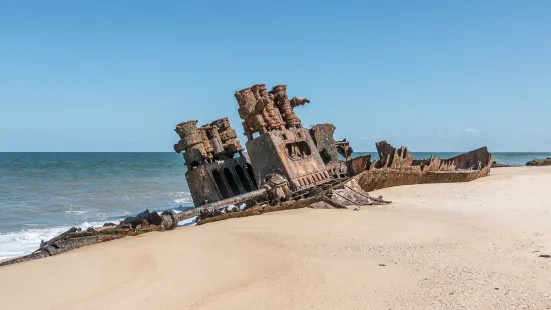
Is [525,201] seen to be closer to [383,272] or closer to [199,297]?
[383,272]

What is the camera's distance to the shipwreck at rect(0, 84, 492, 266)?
7.85 metres

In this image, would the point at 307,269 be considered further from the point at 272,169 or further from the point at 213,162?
the point at 213,162

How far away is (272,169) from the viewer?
9.27m

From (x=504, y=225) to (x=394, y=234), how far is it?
5.19ft

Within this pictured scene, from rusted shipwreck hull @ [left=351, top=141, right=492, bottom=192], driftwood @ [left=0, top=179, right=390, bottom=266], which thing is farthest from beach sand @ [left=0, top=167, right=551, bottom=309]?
rusted shipwreck hull @ [left=351, top=141, right=492, bottom=192]

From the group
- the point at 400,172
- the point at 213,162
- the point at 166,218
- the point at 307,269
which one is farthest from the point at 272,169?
the point at 307,269

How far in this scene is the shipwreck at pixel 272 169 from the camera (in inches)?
309

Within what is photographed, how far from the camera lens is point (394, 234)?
563cm

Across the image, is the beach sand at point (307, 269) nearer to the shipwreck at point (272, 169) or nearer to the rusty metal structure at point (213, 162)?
the shipwreck at point (272, 169)

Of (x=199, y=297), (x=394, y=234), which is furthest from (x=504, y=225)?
(x=199, y=297)

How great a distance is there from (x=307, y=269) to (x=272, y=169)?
5.28 metres

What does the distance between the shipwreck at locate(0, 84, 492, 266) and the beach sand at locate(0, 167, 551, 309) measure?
1.31 meters

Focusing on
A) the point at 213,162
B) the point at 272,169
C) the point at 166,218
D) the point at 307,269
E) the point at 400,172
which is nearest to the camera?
the point at 307,269

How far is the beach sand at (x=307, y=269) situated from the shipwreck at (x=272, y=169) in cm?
131
